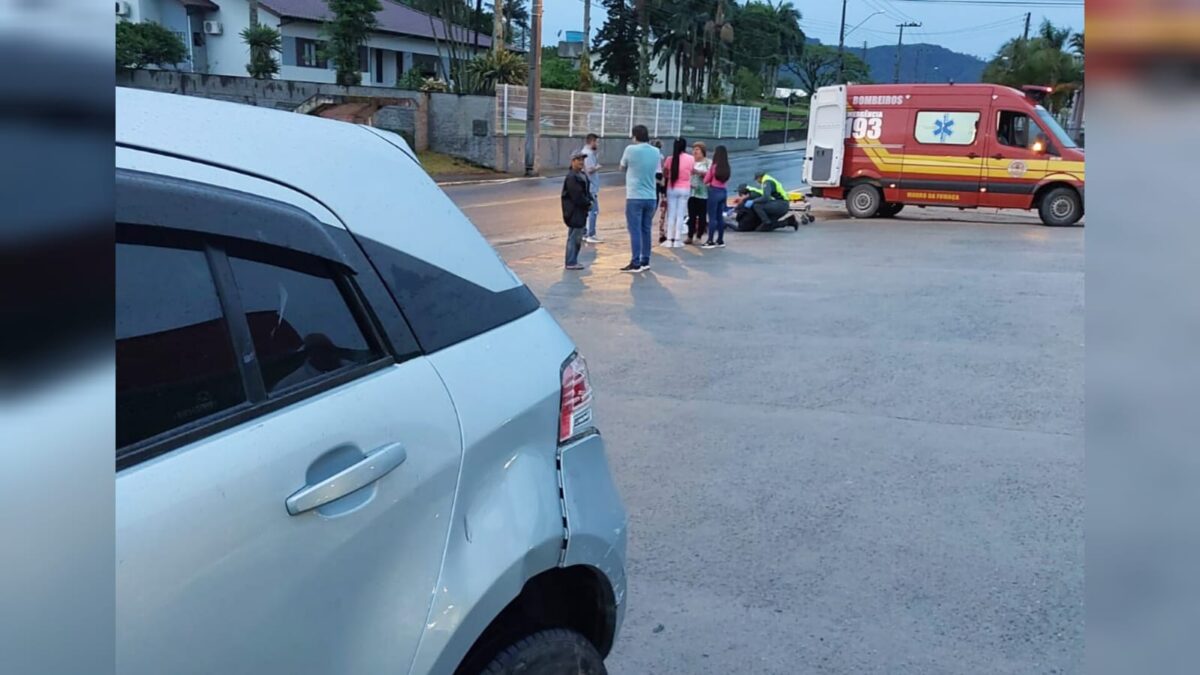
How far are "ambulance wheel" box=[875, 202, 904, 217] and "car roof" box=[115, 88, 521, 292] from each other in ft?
59.5

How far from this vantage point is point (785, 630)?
11.5 ft

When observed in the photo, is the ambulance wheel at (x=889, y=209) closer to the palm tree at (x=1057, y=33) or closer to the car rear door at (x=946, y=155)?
the car rear door at (x=946, y=155)

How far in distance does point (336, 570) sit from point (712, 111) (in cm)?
5175

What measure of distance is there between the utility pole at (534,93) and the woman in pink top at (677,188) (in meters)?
15.8

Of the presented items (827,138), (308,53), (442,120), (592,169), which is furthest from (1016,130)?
(308,53)

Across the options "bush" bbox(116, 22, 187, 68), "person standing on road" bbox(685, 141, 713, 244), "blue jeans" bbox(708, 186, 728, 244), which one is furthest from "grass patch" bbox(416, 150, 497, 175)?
"blue jeans" bbox(708, 186, 728, 244)

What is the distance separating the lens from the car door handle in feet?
5.46

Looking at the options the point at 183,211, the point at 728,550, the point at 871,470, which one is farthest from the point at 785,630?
the point at 183,211

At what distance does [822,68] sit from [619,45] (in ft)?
127

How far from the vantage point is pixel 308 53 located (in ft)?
140

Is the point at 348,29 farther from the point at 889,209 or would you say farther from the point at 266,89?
the point at 889,209

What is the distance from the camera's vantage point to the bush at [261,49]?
32.5 m

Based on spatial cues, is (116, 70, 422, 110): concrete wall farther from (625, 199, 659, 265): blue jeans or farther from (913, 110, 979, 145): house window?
(625, 199, 659, 265): blue jeans

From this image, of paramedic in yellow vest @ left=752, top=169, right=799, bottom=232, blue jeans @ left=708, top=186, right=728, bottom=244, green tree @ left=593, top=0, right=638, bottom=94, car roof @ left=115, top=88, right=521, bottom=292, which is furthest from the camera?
green tree @ left=593, top=0, right=638, bottom=94
